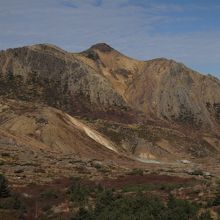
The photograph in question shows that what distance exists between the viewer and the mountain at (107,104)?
87625mm

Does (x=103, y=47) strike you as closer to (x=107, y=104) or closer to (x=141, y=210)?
(x=107, y=104)

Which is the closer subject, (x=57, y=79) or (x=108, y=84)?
(x=57, y=79)

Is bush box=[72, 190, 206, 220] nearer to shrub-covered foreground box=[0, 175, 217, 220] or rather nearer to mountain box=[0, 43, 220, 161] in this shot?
shrub-covered foreground box=[0, 175, 217, 220]

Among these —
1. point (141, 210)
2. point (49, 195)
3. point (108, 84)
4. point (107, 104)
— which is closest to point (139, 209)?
point (141, 210)

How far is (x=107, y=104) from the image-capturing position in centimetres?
12538

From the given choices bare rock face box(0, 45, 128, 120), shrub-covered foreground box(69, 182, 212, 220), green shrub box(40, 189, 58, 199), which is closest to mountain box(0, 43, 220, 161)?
bare rock face box(0, 45, 128, 120)

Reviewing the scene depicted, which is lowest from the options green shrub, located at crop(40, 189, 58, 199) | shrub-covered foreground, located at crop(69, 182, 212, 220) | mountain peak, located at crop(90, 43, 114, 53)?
green shrub, located at crop(40, 189, 58, 199)

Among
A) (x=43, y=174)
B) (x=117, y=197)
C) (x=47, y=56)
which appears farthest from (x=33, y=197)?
(x=47, y=56)

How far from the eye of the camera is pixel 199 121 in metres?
140

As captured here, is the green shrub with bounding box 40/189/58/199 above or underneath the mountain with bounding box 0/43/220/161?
underneath

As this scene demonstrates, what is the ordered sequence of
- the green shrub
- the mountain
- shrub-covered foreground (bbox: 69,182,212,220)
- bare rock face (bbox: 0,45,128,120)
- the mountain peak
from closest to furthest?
shrub-covered foreground (bbox: 69,182,212,220) < the green shrub < the mountain < bare rock face (bbox: 0,45,128,120) < the mountain peak

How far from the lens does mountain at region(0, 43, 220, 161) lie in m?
87.6

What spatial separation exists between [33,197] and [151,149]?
65121 millimetres

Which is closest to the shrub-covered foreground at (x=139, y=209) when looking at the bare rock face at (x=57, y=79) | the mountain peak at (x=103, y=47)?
the bare rock face at (x=57, y=79)
